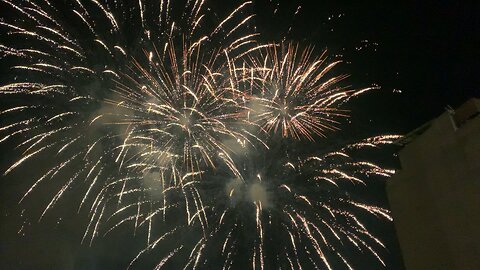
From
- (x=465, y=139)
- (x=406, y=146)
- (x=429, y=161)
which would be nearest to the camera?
(x=465, y=139)

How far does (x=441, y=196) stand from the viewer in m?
12.1

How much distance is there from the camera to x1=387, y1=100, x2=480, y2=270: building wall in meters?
11.1

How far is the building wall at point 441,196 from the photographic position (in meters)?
11.1

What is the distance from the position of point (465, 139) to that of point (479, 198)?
151cm

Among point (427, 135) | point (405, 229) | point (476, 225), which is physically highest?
point (427, 135)

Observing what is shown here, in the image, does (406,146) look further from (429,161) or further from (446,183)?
(446,183)

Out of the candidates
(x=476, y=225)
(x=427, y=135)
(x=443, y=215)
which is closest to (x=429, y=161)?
(x=427, y=135)

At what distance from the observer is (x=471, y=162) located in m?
11.2

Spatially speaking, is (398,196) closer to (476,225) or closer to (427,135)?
(427,135)

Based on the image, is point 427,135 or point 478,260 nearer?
point 478,260

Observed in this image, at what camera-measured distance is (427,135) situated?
13.0m

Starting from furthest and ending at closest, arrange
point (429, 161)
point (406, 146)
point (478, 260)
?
point (406, 146) < point (429, 161) < point (478, 260)

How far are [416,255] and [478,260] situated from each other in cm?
228

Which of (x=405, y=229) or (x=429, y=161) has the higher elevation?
(x=429, y=161)
